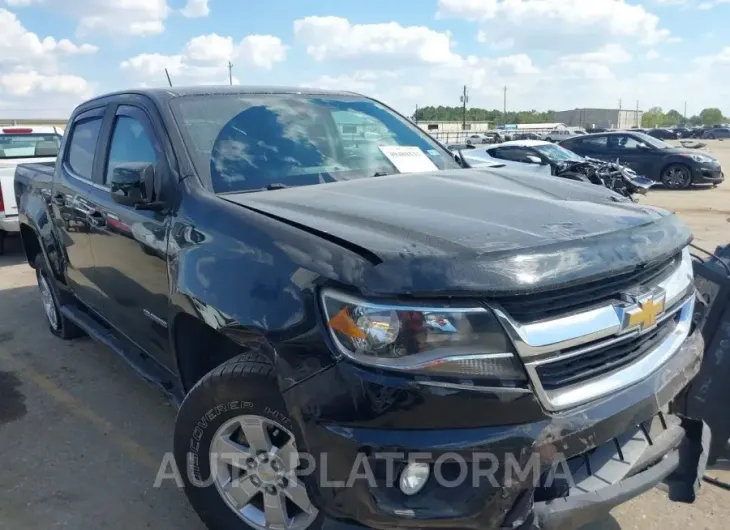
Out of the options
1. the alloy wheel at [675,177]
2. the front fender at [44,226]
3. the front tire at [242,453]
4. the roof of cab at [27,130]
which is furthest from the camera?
the alloy wheel at [675,177]

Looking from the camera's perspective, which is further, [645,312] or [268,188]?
[268,188]

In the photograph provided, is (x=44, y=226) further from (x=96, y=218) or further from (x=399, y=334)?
(x=399, y=334)

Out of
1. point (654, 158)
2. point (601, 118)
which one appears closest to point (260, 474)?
point (654, 158)

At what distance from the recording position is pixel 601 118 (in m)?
103

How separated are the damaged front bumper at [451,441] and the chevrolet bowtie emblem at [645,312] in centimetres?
22

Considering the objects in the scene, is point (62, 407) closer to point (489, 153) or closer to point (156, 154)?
point (156, 154)

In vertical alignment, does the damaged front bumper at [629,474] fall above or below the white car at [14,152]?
below

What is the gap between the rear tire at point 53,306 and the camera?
17.2 feet

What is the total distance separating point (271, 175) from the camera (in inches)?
123

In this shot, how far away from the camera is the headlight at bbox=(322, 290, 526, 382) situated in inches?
75.7

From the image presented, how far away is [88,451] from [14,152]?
24.4ft


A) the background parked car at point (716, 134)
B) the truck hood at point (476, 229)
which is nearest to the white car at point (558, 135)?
the truck hood at point (476, 229)

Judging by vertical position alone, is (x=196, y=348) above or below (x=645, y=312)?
below

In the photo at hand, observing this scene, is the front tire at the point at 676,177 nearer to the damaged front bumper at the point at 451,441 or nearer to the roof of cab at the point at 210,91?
the roof of cab at the point at 210,91
